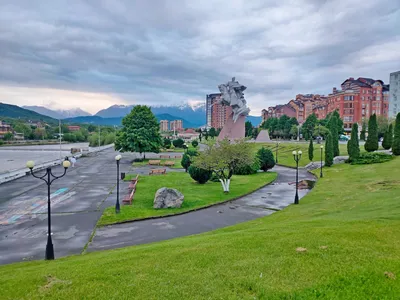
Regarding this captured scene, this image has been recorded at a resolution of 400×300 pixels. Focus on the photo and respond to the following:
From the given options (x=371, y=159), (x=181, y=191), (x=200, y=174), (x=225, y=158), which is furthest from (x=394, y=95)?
(x=181, y=191)

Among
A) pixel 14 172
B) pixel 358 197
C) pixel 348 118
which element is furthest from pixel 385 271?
pixel 348 118

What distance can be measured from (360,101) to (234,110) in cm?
6024

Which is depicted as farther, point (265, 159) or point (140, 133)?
point (140, 133)

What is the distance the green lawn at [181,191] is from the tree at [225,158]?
1.71 meters

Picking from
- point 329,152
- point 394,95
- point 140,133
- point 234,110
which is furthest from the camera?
point 394,95

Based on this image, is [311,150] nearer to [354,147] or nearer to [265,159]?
[354,147]

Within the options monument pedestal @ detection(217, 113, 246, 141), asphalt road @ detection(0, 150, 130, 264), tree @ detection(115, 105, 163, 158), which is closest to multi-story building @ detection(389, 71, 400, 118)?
monument pedestal @ detection(217, 113, 246, 141)

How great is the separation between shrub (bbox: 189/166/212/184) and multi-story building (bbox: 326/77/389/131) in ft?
262

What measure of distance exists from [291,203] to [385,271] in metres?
14.4

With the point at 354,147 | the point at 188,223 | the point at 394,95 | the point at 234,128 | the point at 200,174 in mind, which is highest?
the point at 394,95

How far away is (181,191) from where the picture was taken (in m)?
24.0

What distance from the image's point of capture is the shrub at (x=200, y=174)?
90.4 ft

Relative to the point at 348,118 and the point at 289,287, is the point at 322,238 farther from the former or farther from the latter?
the point at 348,118

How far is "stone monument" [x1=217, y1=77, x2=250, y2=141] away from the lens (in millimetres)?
51250
